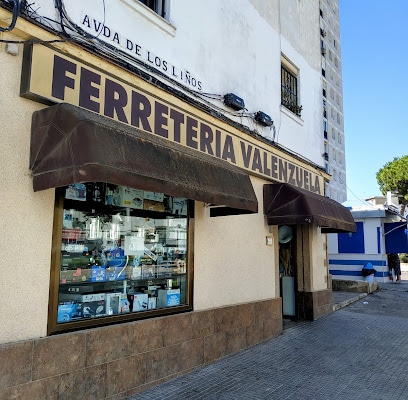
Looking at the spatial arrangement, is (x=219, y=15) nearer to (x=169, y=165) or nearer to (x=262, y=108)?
(x=262, y=108)

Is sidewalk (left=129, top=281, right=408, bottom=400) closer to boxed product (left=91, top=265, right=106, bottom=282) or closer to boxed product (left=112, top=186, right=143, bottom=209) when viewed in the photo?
boxed product (left=91, top=265, right=106, bottom=282)

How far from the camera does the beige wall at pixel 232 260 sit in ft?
19.4

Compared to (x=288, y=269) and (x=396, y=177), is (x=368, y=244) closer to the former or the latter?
(x=288, y=269)

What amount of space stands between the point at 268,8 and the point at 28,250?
743cm

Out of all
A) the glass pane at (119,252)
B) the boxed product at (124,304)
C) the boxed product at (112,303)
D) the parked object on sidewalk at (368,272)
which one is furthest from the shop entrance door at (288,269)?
the parked object on sidewalk at (368,272)

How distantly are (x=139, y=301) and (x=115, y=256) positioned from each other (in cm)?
71

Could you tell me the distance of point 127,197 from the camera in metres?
5.07

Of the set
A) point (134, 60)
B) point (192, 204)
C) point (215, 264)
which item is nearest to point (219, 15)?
point (134, 60)

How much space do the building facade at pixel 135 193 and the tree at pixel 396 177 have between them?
92.3ft

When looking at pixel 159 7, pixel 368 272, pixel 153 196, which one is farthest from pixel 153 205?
pixel 368 272

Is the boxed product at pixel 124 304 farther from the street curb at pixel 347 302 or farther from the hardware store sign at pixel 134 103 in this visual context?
the street curb at pixel 347 302

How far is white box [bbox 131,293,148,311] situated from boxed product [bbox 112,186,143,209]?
120 cm

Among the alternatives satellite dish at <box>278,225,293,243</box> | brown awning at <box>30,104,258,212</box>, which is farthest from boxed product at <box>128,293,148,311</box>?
satellite dish at <box>278,225,293,243</box>

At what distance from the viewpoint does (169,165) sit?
4.33 metres
